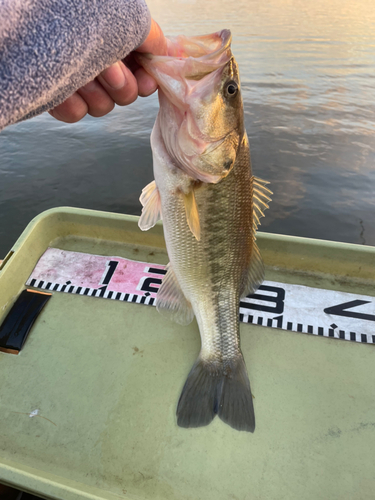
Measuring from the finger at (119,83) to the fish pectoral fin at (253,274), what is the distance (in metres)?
1.05

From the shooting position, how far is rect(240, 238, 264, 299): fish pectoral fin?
182 centimetres

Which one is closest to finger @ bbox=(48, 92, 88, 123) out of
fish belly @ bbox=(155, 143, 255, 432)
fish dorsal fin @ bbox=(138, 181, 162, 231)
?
fish belly @ bbox=(155, 143, 255, 432)

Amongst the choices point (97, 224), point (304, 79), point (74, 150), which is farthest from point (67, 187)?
point (304, 79)

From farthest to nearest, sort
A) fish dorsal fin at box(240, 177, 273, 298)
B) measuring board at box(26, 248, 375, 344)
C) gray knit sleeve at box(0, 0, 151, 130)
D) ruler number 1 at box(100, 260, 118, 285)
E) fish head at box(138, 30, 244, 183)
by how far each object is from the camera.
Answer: ruler number 1 at box(100, 260, 118, 285) → measuring board at box(26, 248, 375, 344) → fish dorsal fin at box(240, 177, 273, 298) → fish head at box(138, 30, 244, 183) → gray knit sleeve at box(0, 0, 151, 130)

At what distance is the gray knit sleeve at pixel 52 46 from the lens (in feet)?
2.23

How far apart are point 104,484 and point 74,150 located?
6107mm

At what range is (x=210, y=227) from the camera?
159 cm

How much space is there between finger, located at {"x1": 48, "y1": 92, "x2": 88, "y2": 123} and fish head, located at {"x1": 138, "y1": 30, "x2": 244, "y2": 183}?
0.29 meters

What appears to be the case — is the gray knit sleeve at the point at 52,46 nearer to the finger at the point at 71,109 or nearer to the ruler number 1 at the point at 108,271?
the finger at the point at 71,109

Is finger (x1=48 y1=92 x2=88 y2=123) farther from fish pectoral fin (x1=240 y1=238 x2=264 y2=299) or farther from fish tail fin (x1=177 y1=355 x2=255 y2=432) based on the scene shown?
fish tail fin (x1=177 y1=355 x2=255 y2=432)

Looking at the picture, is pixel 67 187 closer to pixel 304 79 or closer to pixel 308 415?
pixel 308 415

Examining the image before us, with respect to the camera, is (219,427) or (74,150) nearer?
(219,427)

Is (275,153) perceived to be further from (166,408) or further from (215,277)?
(166,408)

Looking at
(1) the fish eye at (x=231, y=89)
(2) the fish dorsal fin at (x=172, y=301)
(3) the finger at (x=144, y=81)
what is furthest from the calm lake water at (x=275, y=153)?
(3) the finger at (x=144, y=81)
